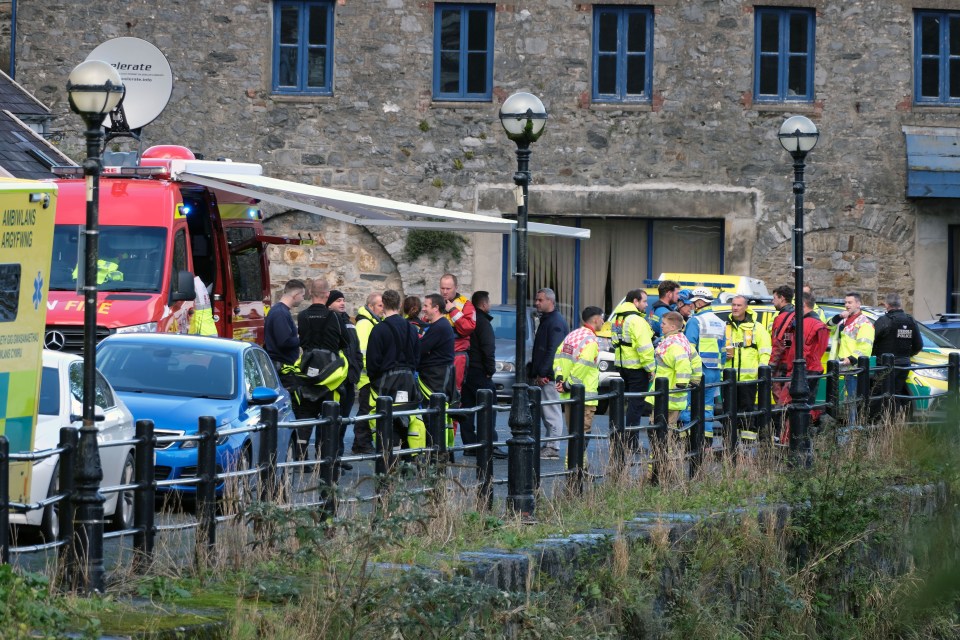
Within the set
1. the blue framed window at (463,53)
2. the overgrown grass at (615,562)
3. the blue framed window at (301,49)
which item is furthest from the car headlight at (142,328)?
the blue framed window at (463,53)

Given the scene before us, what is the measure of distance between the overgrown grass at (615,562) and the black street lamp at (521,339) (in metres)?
0.21

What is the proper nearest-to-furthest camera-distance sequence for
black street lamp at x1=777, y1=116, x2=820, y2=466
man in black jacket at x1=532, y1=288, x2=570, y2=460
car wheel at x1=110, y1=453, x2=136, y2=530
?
car wheel at x1=110, y1=453, x2=136, y2=530 < black street lamp at x1=777, y1=116, x2=820, y2=466 < man in black jacket at x1=532, y1=288, x2=570, y2=460

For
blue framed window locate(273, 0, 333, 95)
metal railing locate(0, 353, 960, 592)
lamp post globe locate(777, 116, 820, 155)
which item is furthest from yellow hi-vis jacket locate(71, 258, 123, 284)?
blue framed window locate(273, 0, 333, 95)

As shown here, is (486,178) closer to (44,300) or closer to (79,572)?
(44,300)

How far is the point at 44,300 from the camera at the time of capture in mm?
8703

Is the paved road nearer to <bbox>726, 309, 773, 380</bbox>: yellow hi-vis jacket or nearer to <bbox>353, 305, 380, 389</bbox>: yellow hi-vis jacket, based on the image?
<bbox>353, 305, 380, 389</bbox>: yellow hi-vis jacket

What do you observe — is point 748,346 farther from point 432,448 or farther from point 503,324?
point 503,324

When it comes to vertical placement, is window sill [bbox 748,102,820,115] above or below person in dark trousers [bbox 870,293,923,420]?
above

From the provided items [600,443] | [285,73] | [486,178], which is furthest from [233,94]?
[600,443]

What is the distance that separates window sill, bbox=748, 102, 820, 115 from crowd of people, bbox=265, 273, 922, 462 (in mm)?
7895

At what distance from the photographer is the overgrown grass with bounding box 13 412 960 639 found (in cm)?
664

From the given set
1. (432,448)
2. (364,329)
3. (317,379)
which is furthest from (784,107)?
(432,448)

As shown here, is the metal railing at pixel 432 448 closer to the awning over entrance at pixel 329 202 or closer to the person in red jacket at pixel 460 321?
the person in red jacket at pixel 460 321

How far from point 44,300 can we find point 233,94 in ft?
51.2
